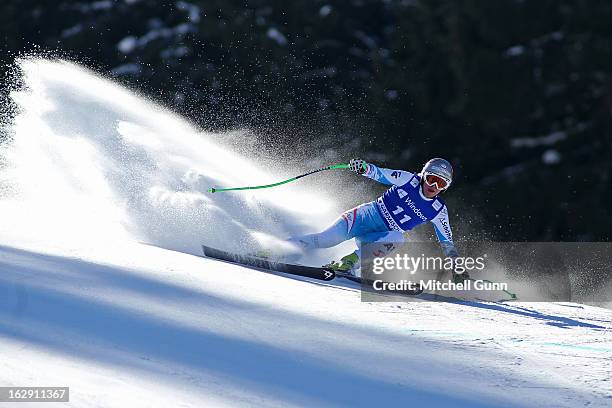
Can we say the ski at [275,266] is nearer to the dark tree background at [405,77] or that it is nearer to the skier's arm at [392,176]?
the skier's arm at [392,176]

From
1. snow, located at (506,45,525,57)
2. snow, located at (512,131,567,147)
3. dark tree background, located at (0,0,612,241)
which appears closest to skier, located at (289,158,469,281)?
dark tree background, located at (0,0,612,241)

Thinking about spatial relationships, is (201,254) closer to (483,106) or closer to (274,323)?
(274,323)

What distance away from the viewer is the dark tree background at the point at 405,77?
1942 centimetres

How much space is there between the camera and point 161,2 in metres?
21.8

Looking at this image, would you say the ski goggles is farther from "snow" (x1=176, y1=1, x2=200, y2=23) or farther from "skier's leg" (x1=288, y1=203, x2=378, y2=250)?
"snow" (x1=176, y1=1, x2=200, y2=23)

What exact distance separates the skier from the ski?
18 cm

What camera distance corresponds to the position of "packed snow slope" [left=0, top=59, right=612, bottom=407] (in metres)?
3.32

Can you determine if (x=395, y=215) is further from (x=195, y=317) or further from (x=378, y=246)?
(x=195, y=317)

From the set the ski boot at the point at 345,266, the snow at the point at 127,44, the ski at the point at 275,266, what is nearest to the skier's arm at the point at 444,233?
the ski boot at the point at 345,266

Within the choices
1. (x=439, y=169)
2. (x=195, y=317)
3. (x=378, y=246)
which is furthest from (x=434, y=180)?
(x=195, y=317)

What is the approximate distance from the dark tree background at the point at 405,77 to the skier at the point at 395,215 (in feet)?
38.8

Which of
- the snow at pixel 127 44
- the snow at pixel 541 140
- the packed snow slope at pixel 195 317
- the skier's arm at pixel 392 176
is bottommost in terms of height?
the packed snow slope at pixel 195 317

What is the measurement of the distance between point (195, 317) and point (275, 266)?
7.24 ft

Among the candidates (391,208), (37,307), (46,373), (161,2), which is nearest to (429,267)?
(391,208)
